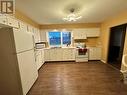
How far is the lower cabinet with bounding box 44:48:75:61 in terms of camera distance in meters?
5.74

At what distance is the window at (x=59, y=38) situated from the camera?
625 cm

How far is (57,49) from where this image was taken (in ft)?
18.8

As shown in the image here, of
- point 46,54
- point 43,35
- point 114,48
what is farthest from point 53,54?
point 114,48

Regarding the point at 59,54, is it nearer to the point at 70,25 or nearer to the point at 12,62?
the point at 70,25

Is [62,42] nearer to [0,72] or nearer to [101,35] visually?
[101,35]

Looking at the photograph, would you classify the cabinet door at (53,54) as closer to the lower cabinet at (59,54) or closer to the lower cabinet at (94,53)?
the lower cabinet at (59,54)

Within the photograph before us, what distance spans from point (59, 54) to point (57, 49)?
32 centimetres

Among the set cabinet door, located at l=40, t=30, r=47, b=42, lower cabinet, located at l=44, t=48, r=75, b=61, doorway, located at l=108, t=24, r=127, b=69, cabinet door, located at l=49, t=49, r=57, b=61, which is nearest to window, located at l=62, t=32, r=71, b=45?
lower cabinet, located at l=44, t=48, r=75, b=61

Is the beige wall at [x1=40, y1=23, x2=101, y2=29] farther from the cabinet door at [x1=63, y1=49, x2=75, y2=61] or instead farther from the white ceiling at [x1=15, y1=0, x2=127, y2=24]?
the white ceiling at [x1=15, y1=0, x2=127, y2=24]

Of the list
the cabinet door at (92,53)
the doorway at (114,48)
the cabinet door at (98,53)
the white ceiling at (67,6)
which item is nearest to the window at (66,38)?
the cabinet door at (92,53)

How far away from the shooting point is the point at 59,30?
6.07 m

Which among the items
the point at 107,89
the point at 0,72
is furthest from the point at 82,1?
the point at 0,72

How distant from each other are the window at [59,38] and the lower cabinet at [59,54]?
700 mm

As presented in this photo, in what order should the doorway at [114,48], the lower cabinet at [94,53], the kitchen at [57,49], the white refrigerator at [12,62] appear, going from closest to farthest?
1. the white refrigerator at [12,62]
2. the kitchen at [57,49]
3. the doorway at [114,48]
4. the lower cabinet at [94,53]
